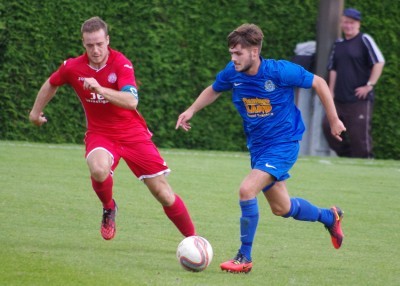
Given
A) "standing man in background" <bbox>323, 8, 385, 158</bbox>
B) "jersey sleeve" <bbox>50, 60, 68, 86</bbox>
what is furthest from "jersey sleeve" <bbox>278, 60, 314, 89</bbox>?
"standing man in background" <bbox>323, 8, 385, 158</bbox>

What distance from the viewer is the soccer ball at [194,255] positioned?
741cm

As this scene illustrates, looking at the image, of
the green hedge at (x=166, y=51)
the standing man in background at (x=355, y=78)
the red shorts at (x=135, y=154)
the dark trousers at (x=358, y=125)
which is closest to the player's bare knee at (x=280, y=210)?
the red shorts at (x=135, y=154)

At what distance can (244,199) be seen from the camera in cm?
766

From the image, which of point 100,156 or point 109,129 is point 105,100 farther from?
point 100,156

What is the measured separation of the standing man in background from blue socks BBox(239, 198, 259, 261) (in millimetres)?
8511

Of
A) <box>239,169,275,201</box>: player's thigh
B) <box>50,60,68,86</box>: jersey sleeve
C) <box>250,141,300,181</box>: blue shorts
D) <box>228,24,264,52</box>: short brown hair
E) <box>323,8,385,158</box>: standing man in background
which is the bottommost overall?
<box>323,8,385,158</box>: standing man in background

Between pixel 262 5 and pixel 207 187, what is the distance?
5.37 meters

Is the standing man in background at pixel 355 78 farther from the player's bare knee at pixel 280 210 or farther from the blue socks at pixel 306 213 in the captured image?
the player's bare knee at pixel 280 210

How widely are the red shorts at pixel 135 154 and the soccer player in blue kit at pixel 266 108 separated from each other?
0.42 m

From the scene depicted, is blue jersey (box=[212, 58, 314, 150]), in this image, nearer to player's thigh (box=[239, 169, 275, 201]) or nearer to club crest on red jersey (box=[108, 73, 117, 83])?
player's thigh (box=[239, 169, 275, 201])

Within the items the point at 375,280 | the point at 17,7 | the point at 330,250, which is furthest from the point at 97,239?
the point at 17,7

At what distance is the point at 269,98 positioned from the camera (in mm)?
8070

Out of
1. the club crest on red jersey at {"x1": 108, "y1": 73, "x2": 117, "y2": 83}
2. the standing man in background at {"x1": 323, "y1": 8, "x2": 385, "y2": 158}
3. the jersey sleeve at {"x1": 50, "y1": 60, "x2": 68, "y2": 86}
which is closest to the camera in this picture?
the club crest on red jersey at {"x1": 108, "y1": 73, "x2": 117, "y2": 83}

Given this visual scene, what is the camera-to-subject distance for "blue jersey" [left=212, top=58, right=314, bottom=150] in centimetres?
805
